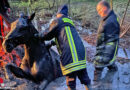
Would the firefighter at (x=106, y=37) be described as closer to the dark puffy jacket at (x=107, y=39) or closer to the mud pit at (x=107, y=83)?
the dark puffy jacket at (x=107, y=39)

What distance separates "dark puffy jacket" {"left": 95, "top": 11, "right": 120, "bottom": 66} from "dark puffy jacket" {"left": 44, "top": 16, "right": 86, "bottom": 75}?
3.15 ft

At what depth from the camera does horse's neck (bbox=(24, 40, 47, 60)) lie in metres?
3.37

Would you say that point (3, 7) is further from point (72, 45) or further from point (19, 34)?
point (72, 45)

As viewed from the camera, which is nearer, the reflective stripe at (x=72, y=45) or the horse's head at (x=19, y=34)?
the horse's head at (x=19, y=34)

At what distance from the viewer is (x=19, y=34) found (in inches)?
118

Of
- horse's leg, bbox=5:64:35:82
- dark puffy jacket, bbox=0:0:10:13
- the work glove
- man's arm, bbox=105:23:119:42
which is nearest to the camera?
the work glove

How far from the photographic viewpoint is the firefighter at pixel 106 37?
12.6ft

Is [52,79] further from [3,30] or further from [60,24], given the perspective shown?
[3,30]

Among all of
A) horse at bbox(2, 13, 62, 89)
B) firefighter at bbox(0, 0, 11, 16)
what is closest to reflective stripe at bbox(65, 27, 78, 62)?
horse at bbox(2, 13, 62, 89)

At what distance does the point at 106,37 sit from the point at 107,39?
57 mm

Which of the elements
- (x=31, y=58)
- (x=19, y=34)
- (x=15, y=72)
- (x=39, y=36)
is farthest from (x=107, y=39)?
(x=15, y=72)

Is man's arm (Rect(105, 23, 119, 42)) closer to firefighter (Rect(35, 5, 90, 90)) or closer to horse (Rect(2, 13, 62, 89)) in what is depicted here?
firefighter (Rect(35, 5, 90, 90))

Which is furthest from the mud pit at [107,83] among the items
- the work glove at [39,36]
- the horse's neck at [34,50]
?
the work glove at [39,36]

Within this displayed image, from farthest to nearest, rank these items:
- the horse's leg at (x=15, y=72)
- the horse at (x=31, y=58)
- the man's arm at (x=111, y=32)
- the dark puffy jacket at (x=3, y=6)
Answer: the dark puffy jacket at (x=3, y=6)
the man's arm at (x=111, y=32)
the horse's leg at (x=15, y=72)
the horse at (x=31, y=58)
